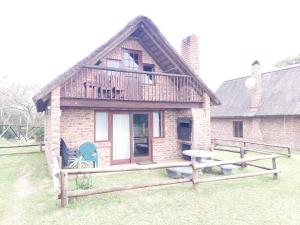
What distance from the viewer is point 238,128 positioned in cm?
1952

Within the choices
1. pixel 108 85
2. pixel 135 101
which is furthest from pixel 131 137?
pixel 108 85

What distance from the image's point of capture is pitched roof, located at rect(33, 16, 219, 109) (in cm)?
837

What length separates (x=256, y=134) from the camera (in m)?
17.8

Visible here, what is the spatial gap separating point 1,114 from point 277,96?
2626 centimetres

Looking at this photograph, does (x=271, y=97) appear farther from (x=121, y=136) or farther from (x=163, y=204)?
(x=163, y=204)

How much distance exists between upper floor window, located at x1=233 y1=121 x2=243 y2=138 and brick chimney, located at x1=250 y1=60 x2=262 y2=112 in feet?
5.58

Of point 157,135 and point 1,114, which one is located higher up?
point 1,114

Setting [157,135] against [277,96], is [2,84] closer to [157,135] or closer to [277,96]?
[157,135]

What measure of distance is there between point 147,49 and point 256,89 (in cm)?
1068

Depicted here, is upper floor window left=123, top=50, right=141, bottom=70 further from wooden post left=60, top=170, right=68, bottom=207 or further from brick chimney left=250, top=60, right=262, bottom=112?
brick chimney left=250, top=60, right=262, bottom=112

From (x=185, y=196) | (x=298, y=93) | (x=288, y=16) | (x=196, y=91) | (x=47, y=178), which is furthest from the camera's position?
(x=288, y=16)

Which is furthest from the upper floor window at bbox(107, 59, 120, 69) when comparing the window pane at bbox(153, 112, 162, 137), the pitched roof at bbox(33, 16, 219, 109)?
the window pane at bbox(153, 112, 162, 137)

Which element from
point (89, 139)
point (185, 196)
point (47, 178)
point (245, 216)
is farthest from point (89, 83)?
point (245, 216)

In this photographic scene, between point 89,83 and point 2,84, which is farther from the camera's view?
point 2,84
